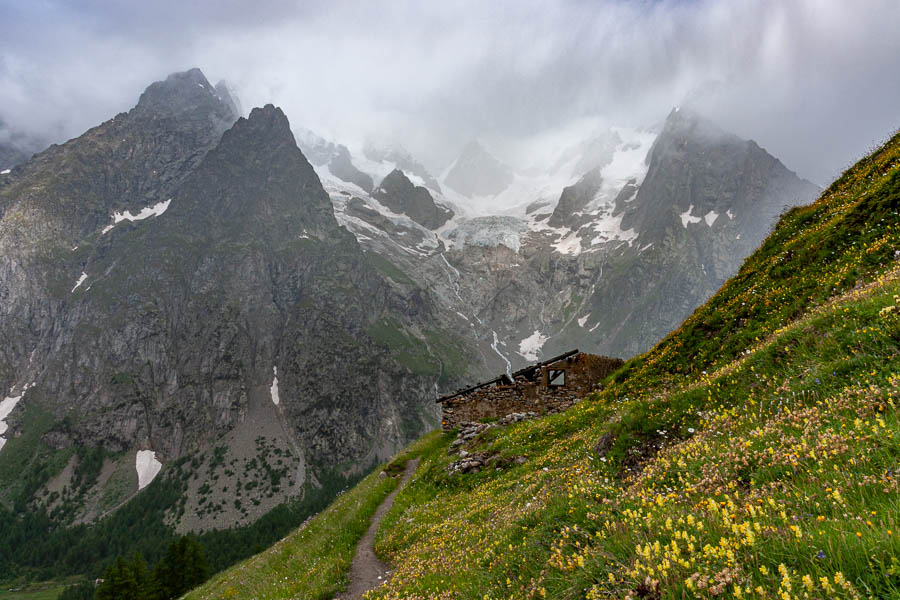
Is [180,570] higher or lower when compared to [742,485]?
lower

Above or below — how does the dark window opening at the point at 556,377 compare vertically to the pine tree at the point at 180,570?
above

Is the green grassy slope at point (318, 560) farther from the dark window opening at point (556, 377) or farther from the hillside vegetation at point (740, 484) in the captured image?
the dark window opening at point (556, 377)

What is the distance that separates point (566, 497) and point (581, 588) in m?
3.23

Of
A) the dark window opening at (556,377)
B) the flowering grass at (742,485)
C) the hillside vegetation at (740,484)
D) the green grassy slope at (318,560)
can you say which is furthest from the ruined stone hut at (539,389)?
the flowering grass at (742,485)

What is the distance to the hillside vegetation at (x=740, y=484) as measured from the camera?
3.75 m

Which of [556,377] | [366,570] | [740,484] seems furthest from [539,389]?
[740,484]

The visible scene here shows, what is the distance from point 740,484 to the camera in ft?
19.9

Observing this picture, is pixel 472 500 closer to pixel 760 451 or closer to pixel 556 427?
pixel 556 427

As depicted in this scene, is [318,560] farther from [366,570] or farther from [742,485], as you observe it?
[742,485]

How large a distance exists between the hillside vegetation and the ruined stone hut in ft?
43.9

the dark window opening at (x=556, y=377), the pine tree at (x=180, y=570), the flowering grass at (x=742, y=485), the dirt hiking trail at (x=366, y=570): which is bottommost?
the pine tree at (x=180, y=570)

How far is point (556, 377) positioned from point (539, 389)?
62.1 inches

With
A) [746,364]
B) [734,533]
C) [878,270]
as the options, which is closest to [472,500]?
[746,364]

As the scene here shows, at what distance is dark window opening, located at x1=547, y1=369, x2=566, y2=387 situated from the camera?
1249 inches
